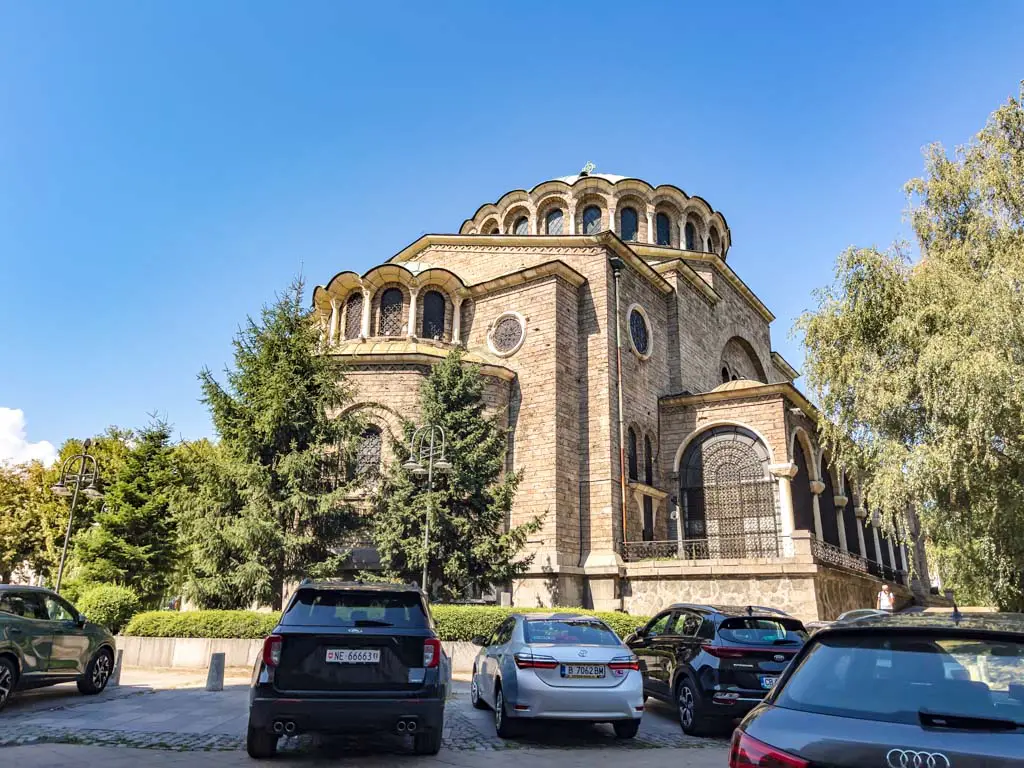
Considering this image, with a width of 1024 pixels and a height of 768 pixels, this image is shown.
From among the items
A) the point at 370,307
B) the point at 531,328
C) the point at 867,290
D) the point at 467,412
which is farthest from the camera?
the point at 370,307

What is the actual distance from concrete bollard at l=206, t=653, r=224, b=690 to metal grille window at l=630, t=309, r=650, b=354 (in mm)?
15696

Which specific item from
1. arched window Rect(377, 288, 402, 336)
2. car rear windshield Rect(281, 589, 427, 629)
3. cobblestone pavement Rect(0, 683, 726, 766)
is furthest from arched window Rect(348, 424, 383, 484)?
car rear windshield Rect(281, 589, 427, 629)

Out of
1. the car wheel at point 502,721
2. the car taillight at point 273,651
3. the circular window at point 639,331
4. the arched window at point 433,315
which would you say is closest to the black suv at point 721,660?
the car wheel at point 502,721

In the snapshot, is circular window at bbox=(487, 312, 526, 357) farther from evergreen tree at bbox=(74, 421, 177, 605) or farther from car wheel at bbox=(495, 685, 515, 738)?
car wheel at bbox=(495, 685, 515, 738)

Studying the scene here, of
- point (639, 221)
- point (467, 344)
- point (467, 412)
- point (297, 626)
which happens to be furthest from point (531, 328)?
point (297, 626)

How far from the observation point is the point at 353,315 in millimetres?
24016

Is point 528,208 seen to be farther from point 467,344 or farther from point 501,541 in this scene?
point 501,541

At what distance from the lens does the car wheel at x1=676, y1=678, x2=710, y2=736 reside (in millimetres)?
7520

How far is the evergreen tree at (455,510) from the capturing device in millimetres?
16234

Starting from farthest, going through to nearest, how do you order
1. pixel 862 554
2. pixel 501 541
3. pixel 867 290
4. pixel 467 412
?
pixel 862 554, pixel 467 412, pixel 501 541, pixel 867 290

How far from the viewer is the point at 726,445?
2156 centimetres

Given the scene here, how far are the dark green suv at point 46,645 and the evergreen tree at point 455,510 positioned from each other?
6965 millimetres

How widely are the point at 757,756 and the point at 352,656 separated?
12.4 ft

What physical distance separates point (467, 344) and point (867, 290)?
1242 cm
